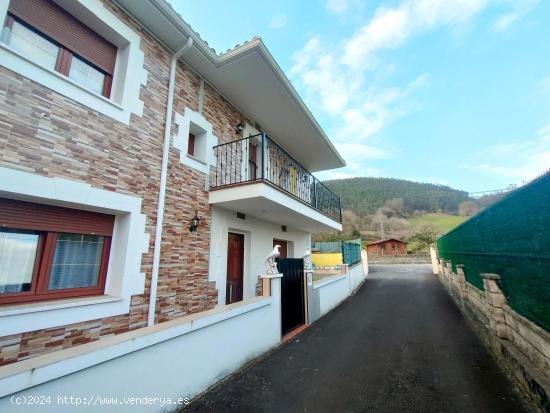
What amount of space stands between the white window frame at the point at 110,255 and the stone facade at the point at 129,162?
110mm

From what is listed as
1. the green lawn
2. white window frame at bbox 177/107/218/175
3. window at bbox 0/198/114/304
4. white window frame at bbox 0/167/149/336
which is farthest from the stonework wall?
the green lawn

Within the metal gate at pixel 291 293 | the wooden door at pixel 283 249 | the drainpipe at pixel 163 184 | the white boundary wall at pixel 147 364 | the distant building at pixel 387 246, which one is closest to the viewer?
the white boundary wall at pixel 147 364

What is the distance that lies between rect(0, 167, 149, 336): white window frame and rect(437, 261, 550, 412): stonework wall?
5.48m

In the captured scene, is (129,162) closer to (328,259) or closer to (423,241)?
(328,259)

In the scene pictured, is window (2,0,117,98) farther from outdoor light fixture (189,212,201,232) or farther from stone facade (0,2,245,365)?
outdoor light fixture (189,212,201,232)

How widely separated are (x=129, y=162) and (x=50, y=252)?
1.75 metres

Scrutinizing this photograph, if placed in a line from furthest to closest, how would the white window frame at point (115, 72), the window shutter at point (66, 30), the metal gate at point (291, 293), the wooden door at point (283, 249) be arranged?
the wooden door at point (283, 249) → the metal gate at point (291, 293) → the window shutter at point (66, 30) → the white window frame at point (115, 72)

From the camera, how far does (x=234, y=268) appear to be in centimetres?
692

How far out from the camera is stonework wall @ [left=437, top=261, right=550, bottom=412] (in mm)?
2717

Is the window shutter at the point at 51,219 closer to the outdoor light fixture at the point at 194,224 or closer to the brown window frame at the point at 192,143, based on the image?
the outdoor light fixture at the point at 194,224

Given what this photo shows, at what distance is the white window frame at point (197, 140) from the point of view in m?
5.27

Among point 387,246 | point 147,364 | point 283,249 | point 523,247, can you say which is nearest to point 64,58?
point 147,364

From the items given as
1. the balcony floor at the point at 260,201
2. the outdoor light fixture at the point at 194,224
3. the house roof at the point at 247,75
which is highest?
the house roof at the point at 247,75

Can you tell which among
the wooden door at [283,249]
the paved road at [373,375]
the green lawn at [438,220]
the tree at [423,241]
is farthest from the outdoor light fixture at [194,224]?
the green lawn at [438,220]
